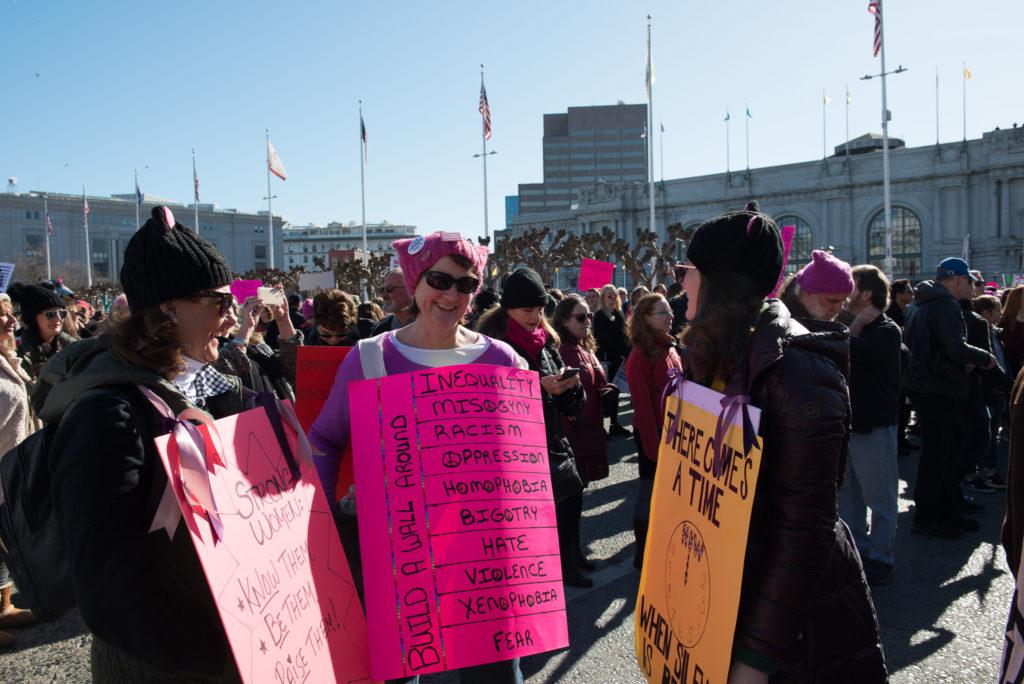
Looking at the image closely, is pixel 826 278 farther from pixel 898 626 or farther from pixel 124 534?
pixel 124 534

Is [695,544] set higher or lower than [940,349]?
lower

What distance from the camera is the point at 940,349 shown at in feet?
20.2

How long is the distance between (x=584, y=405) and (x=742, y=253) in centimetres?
307

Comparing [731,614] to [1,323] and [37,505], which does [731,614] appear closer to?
[37,505]

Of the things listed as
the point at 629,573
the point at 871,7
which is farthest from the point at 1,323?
the point at 871,7

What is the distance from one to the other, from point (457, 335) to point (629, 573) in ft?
10.2

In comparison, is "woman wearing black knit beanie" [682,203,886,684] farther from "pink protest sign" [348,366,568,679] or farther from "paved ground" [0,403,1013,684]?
"paved ground" [0,403,1013,684]

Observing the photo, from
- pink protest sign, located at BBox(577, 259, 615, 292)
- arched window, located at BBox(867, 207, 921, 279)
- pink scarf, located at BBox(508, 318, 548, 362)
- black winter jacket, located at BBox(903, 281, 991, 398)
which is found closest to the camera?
pink scarf, located at BBox(508, 318, 548, 362)

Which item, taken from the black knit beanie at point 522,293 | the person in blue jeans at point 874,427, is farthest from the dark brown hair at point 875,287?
the black knit beanie at point 522,293

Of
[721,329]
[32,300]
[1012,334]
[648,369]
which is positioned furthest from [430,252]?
[1012,334]

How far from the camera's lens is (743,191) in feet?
238

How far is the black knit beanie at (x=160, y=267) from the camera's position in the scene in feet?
5.93

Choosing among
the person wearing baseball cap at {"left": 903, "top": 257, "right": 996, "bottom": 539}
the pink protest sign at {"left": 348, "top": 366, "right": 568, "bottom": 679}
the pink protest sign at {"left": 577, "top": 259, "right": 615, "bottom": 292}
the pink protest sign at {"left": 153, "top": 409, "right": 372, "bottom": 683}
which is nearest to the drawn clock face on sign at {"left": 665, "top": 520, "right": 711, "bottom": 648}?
the pink protest sign at {"left": 348, "top": 366, "right": 568, "bottom": 679}

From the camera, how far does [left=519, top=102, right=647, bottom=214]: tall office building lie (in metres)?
140
